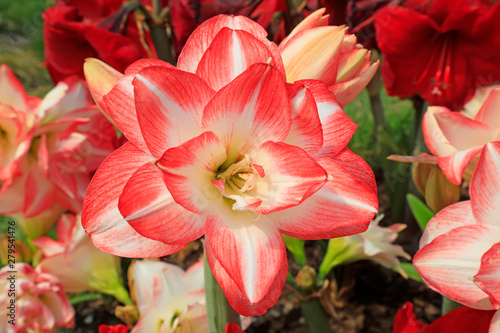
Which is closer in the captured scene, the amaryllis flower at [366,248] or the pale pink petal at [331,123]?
the pale pink petal at [331,123]

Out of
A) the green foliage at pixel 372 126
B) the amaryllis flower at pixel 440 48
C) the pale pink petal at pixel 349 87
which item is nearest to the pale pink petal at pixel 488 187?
the pale pink petal at pixel 349 87

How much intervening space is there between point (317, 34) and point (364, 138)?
0.96 metres

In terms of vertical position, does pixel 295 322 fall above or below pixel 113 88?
below

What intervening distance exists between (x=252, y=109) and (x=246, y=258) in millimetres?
96

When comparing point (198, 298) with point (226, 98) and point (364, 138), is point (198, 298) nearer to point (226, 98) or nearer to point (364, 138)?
point (226, 98)

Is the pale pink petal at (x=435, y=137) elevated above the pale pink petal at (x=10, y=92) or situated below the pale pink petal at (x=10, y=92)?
below

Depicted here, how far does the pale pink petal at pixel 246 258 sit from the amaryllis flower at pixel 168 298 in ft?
0.66

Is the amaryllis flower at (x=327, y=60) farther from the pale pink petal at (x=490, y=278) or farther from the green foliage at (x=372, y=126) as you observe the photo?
the green foliage at (x=372, y=126)

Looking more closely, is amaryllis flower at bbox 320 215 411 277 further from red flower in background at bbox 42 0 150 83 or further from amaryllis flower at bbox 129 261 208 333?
red flower in background at bbox 42 0 150 83

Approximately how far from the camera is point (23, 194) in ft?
2.17

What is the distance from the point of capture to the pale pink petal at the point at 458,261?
1.25 ft

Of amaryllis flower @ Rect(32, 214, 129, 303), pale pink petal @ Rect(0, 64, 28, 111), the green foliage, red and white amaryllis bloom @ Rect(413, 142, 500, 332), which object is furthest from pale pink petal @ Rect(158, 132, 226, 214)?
the green foliage

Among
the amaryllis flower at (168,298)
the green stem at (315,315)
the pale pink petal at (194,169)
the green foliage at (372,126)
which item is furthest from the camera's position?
the green foliage at (372,126)

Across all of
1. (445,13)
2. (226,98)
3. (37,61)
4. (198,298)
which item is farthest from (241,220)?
(37,61)
